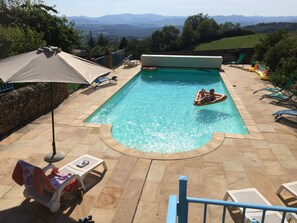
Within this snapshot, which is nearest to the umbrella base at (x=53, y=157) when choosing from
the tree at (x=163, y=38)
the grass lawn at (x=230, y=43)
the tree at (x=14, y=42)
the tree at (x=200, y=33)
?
the tree at (x=14, y=42)

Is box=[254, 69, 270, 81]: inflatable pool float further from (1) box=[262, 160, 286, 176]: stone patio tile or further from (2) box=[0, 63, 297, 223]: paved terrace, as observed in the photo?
(1) box=[262, 160, 286, 176]: stone patio tile

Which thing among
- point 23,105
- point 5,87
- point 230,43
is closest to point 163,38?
point 230,43

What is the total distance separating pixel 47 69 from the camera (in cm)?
516

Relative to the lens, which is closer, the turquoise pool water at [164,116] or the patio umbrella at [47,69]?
the patio umbrella at [47,69]

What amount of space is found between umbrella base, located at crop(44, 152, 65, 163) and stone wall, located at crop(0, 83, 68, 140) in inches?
93.8

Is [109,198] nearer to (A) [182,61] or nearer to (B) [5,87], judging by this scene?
(B) [5,87]

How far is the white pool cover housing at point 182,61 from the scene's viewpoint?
18.1 meters

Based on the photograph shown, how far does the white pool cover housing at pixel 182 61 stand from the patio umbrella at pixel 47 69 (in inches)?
520

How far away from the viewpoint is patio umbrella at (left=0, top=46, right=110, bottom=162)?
495 centimetres

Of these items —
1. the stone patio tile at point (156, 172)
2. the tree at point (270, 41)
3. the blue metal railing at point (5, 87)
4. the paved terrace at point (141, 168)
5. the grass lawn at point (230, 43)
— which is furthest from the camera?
the grass lawn at point (230, 43)

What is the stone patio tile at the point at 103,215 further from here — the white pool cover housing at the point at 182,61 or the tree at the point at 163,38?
the tree at the point at 163,38

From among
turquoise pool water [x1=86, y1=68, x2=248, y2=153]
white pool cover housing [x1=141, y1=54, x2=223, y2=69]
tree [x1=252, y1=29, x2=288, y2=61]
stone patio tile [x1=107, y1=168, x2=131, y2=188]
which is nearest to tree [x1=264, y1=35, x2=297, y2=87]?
tree [x1=252, y1=29, x2=288, y2=61]

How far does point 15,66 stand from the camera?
5.27 metres

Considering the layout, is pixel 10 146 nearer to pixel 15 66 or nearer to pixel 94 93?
pixel 15 66
